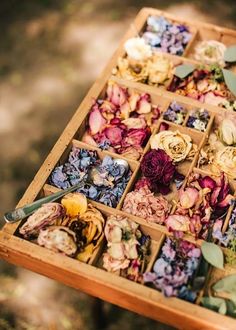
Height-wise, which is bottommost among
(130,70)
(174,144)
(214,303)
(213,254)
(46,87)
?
(214,303)

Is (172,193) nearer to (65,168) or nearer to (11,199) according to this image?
(65,168)

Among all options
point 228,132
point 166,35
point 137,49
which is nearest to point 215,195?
point 228,132

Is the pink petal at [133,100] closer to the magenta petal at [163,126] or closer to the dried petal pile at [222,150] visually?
the magenta petal at [163,126]

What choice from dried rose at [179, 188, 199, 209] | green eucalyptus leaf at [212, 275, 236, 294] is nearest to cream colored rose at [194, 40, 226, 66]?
dried rose at [179, 188, 199, 209]

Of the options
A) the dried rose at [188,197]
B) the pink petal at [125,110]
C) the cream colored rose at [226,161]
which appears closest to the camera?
the dried rose at [188,197]

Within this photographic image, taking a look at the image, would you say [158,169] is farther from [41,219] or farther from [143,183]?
[41,219]

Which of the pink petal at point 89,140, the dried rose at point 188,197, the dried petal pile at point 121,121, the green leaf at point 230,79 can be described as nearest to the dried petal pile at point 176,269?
the dried rose at point 188,197
